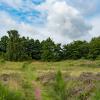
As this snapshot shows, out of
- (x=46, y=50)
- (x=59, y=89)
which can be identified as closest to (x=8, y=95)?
(x=59, y=89)

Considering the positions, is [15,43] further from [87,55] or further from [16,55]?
[87,55]

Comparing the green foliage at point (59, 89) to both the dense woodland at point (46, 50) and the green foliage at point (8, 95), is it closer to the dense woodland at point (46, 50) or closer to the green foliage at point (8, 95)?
the green foliage at point (8, 95)

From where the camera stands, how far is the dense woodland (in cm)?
9075

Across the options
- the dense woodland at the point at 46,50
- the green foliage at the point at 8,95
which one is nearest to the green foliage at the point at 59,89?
the green foliage at the point at 8,95

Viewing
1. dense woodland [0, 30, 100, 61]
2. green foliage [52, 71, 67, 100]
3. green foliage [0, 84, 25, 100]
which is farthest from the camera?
dense woodland [0, 30, 100, 61]

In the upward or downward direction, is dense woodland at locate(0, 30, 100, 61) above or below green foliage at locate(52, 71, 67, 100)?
above

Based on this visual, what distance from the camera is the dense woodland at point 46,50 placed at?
3573 inches

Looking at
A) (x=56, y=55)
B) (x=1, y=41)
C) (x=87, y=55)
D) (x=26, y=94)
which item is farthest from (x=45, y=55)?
(x=26, y=94)

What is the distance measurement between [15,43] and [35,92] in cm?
9074

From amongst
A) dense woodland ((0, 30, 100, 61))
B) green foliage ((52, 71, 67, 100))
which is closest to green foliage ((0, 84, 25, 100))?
green foliage ((52, 71, 67, 100))

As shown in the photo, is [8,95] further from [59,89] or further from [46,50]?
[46,50]

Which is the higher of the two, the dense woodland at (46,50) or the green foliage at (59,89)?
the dense woodland at (46,50)

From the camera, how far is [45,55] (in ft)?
298

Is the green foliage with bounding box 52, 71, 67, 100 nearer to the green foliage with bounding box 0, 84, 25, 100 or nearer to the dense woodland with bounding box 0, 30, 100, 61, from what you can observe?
the green foliage with bounding box 0, 84, 25, 100
